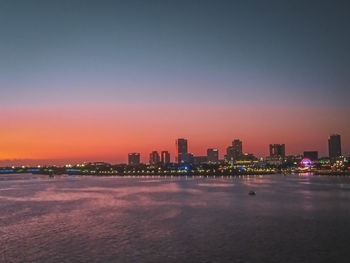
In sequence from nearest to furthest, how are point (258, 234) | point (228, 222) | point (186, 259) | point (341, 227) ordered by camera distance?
point (186, 259)
point (258, 234)
point (341, 227)
point (228, 222)

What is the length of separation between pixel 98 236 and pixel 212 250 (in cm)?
1026

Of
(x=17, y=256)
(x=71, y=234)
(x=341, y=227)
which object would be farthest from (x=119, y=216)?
(x=341, y=227)

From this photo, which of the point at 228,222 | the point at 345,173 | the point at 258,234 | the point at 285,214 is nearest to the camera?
the point at 258,234

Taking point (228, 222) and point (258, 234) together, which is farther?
point (228, 222)

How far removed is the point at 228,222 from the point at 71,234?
15.2m

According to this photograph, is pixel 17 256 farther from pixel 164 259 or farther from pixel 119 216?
pixel 119 216

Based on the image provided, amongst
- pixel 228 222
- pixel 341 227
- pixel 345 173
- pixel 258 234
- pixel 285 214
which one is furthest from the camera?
pixel 345 173

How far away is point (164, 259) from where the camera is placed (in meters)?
22.2

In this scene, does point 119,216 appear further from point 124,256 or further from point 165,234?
point 124,256

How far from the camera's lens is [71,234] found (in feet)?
99.1

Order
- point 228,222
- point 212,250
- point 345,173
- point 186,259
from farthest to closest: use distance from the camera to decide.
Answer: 1. point 345,173
2. point 228,222
3. point 212,250
4. point 186,259

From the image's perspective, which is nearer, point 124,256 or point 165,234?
point 124,256

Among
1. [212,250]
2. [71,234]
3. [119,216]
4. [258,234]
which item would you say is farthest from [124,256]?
[119,216]

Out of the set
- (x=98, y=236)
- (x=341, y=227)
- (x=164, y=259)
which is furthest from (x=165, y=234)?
(x=341, y=227)
